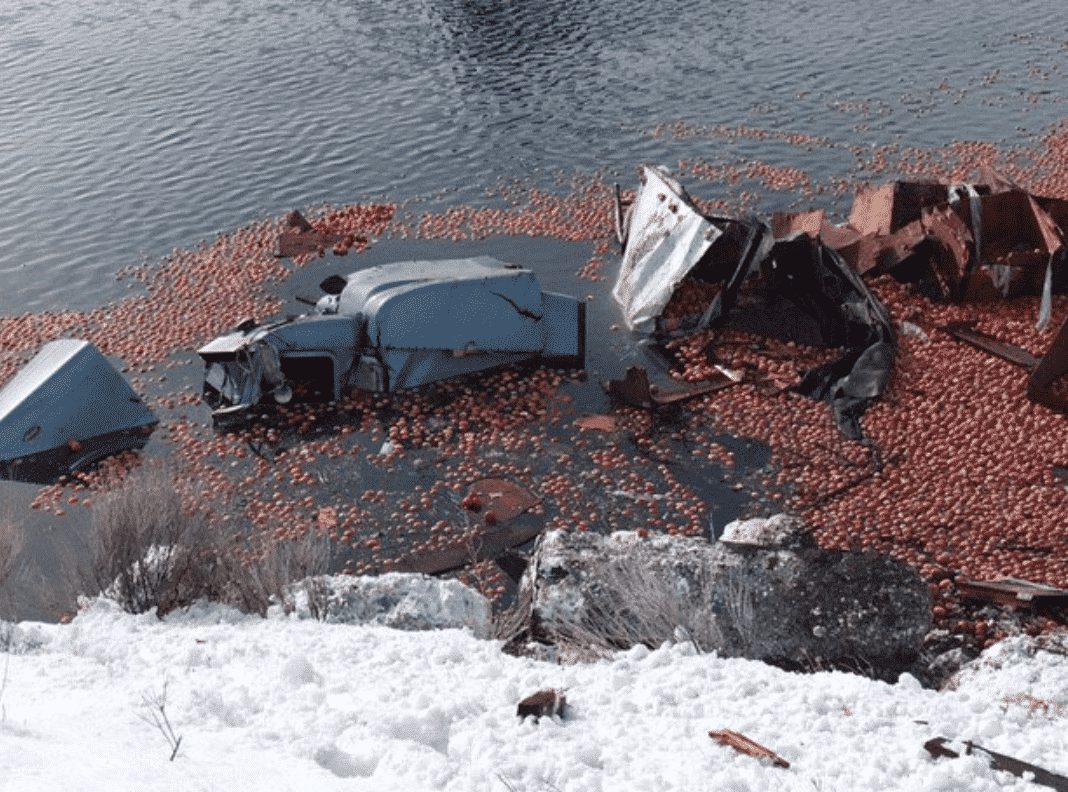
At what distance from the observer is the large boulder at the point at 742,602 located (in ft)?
30.5

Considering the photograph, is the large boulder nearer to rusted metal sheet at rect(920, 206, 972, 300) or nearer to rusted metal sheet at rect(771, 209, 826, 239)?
rusted metal sheet at rect(920, 206, 972, 300)

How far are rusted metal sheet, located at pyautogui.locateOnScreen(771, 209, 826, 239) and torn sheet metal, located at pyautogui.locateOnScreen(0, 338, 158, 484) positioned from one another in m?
9.80

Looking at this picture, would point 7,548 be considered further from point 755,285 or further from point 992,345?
point 992,345

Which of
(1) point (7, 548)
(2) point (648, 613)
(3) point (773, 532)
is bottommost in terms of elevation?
(3) point (773, 532)

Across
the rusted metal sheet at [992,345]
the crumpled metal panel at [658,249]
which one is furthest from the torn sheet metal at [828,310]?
the rusted metal sheet at [992,345]

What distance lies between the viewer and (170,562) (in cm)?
989

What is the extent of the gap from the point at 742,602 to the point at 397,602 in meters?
3.16

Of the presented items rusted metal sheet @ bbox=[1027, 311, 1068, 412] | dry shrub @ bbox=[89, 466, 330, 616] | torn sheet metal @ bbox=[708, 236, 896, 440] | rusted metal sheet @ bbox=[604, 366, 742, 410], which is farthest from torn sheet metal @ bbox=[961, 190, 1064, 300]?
dry shrub @ bbox=[89, 466, 330, 616]

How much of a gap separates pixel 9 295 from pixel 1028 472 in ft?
52.7

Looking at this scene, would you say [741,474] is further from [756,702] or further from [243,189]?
[243,189]

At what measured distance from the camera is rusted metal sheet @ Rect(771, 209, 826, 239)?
17.0 m

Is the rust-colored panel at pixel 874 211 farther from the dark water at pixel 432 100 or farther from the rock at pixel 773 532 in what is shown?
the rock at pixel 773 532

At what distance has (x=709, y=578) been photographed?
9.88m

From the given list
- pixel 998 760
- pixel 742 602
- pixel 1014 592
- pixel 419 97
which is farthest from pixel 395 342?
pixel 419 97
